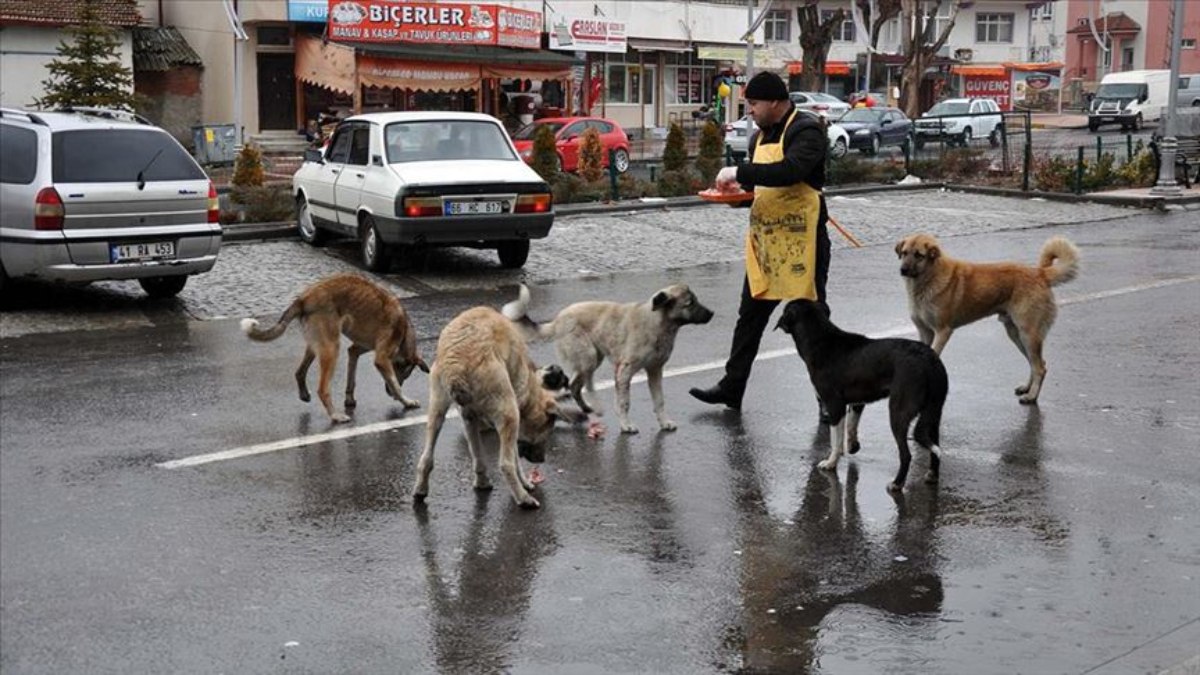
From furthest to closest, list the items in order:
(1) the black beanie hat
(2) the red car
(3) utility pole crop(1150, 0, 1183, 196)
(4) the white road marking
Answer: (2) the red car < (3) utility pole crop(1150, 0, 1183, 196) < (1) the black beanie hat < (4) the white road marking

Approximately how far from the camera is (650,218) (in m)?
21.1

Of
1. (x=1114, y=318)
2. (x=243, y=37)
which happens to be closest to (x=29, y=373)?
(x=1114, y=318)

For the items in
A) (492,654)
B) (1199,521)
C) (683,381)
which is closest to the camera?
(492,654)

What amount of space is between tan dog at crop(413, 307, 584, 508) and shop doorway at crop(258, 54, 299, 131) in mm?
36129

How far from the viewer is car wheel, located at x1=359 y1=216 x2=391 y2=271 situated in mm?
15578

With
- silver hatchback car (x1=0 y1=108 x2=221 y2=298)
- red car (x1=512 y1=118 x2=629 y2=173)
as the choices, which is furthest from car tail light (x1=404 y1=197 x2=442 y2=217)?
red car (x1=512 y1=118 x2=629 y2=173)

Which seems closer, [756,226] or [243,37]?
[756,226]

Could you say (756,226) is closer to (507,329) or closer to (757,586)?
(507,329)

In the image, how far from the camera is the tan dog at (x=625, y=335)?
8.71 m

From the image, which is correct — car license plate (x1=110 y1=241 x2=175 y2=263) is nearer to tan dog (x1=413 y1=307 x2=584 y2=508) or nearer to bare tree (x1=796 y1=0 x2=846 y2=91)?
tan dog (x1=413 y1=307 x2=584 y2=508)

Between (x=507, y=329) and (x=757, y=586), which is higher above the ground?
(x=507, y=329)

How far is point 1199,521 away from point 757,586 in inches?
94.2

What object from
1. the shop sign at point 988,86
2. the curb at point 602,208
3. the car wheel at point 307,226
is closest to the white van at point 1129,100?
the shop sign at point 988,86

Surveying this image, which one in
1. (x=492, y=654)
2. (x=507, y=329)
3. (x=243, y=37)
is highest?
(x=243, y=37)
